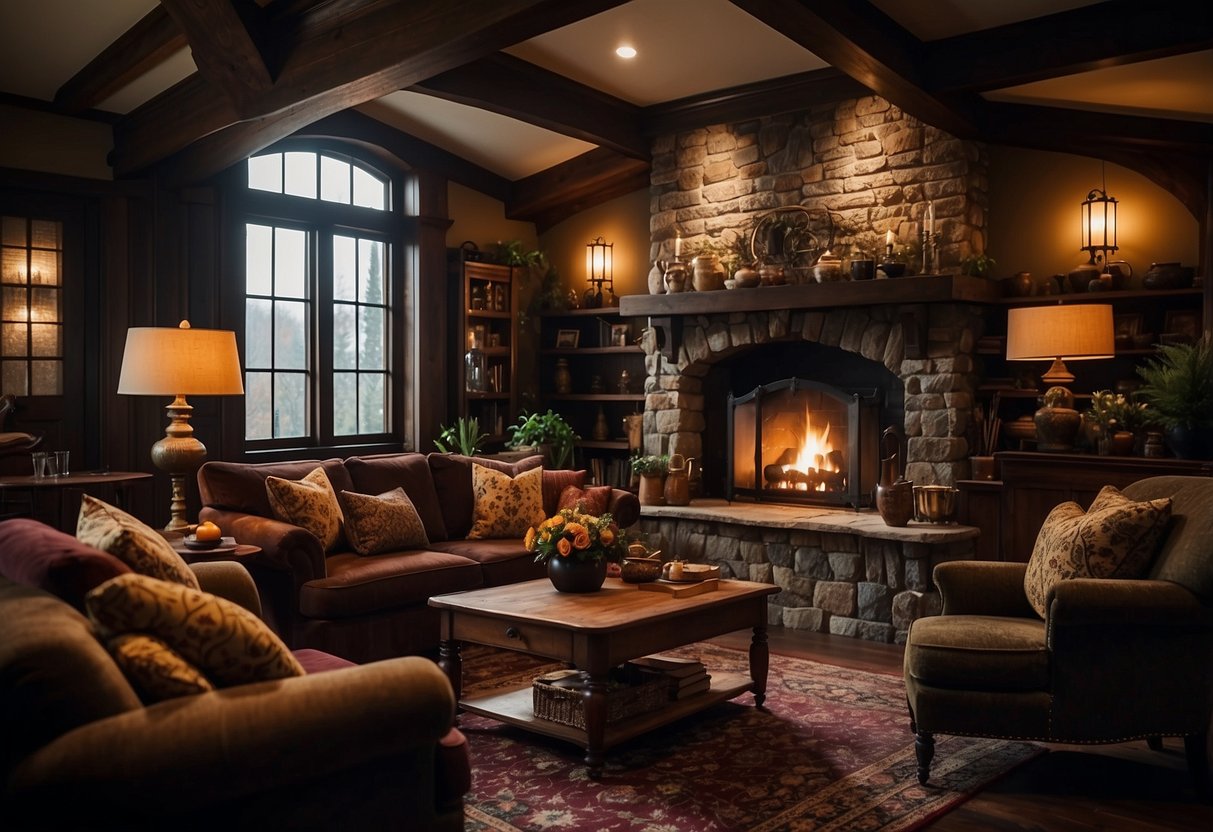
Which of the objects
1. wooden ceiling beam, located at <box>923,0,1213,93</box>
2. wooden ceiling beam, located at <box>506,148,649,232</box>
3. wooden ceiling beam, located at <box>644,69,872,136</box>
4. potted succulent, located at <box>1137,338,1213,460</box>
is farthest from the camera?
wooden ceiling beam, located at <box>506,148,649,232</box>

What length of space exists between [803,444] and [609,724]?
3.35m

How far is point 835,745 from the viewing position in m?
3.87

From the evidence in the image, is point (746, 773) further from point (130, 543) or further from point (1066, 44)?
point (1066, 44)

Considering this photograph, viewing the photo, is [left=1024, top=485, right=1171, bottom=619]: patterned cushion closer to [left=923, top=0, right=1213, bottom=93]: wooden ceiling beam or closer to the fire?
[left=923, top=0, right=1213, bottom=93]: wooden ceiling beam

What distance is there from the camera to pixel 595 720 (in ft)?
11.6

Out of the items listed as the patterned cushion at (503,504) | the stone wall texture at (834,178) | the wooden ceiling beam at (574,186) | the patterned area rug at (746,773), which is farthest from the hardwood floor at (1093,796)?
the wooden ceiling beam at (574,186)

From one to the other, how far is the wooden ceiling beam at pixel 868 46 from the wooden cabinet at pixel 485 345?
3.45 meters

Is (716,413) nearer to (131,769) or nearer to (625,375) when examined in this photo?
(625,375)

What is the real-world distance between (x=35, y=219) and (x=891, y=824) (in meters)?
5.48

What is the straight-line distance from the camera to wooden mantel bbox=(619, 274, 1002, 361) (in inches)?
226

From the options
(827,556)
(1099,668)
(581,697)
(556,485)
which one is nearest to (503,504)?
(556,485)

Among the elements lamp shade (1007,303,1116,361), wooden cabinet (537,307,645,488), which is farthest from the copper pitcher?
wooden cabinet (537,307,645,488)

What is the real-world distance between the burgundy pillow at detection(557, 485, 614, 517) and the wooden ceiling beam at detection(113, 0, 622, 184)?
2.32 meters

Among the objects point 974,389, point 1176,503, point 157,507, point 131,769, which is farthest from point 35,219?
point 1176,503
